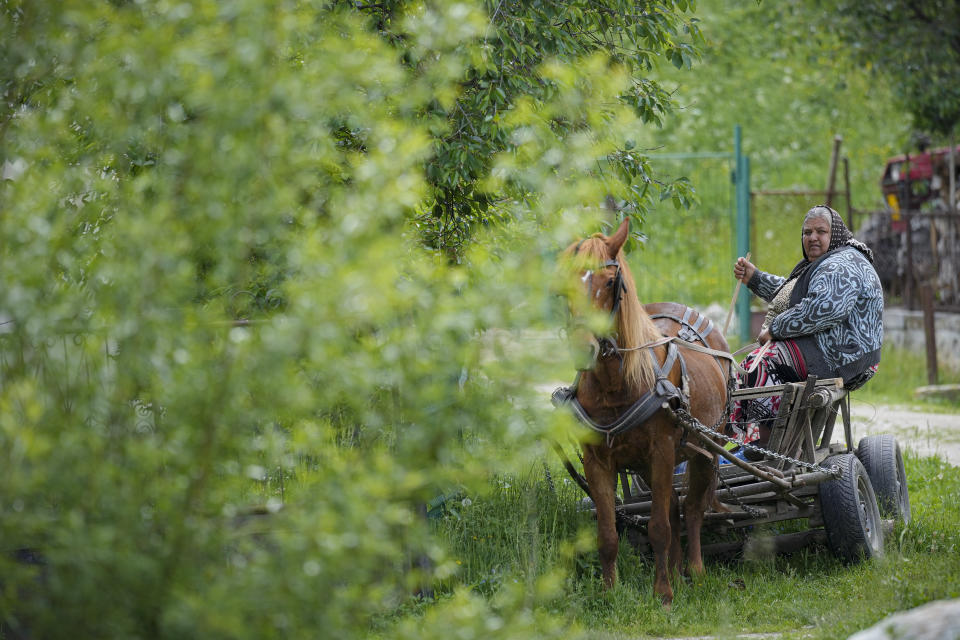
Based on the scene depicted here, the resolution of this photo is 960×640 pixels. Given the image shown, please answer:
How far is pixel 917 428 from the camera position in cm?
960

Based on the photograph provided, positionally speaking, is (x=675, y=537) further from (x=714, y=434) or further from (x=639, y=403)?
(x=639, y=403)

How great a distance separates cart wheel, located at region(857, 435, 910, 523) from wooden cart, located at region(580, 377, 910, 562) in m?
0.20

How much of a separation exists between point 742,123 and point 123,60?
18.5m

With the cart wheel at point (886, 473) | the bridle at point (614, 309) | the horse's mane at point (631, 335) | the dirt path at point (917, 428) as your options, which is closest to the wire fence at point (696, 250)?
the dirt path at point (917, 428)

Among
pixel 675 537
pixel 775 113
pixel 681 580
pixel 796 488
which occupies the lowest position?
pixel 681 580

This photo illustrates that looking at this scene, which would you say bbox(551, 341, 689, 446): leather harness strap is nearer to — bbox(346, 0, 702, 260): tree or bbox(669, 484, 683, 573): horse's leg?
bbox(669, 484, 683, 573): horse's leg

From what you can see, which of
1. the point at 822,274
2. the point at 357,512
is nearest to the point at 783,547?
the point at 822,274

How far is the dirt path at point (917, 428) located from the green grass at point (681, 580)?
8.32 feet

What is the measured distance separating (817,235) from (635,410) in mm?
1936

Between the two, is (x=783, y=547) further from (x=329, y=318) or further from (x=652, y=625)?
(x=329, y=318)

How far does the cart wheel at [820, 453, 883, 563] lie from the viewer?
5410 millimetres

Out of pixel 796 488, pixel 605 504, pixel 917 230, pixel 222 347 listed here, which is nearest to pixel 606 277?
pixel 605 504

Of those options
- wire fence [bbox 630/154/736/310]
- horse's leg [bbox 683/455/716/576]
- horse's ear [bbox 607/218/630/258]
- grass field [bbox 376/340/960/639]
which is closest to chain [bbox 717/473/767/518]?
horse's leg [bbox 683/455/716/576]

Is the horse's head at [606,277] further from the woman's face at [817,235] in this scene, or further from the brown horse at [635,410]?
the woman's face at [817,235]
